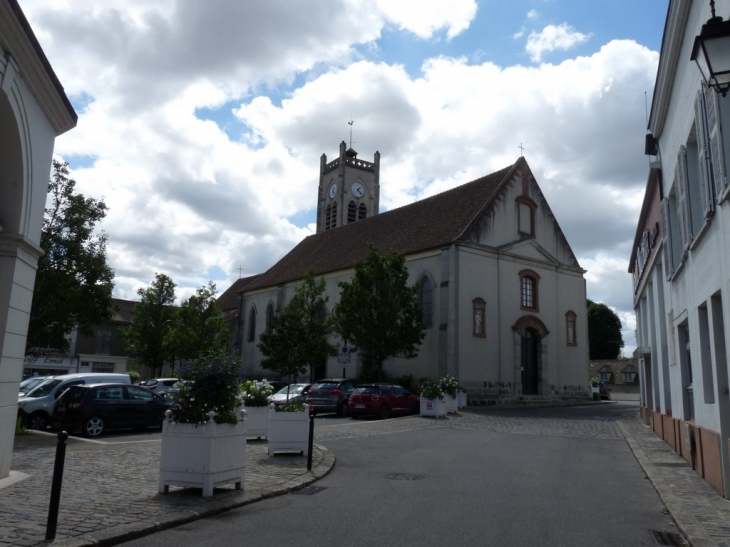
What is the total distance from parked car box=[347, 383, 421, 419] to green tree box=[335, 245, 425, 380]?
5315 mm

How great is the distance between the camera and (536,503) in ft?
28.1

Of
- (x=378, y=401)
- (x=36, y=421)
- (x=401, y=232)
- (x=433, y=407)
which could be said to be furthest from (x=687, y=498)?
(x=401, y=232)

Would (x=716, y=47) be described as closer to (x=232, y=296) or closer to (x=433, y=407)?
(x=433, y=407)

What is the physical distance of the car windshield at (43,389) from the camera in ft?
62.1

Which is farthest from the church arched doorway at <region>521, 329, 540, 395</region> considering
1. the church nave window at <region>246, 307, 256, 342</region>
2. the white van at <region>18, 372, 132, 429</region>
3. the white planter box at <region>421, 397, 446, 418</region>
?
the white van at <region>18, 372, 132, 429</region>

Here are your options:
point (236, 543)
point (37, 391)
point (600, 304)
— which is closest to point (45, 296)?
point (37, 391)

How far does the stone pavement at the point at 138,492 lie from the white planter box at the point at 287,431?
220 millimetres

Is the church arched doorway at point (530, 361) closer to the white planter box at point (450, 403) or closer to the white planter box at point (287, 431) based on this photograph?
the white planter box at point (450, 403)

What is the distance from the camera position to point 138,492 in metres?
8.52

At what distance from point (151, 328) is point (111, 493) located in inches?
1436

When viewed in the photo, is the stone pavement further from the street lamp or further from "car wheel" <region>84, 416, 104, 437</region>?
the street lamp

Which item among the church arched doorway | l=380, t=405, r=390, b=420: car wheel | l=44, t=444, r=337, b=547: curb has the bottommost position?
Answer: l=44, t=444, r=337, b=547: curb

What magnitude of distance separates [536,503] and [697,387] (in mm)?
4189

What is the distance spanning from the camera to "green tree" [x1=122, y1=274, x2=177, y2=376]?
4297 cm
